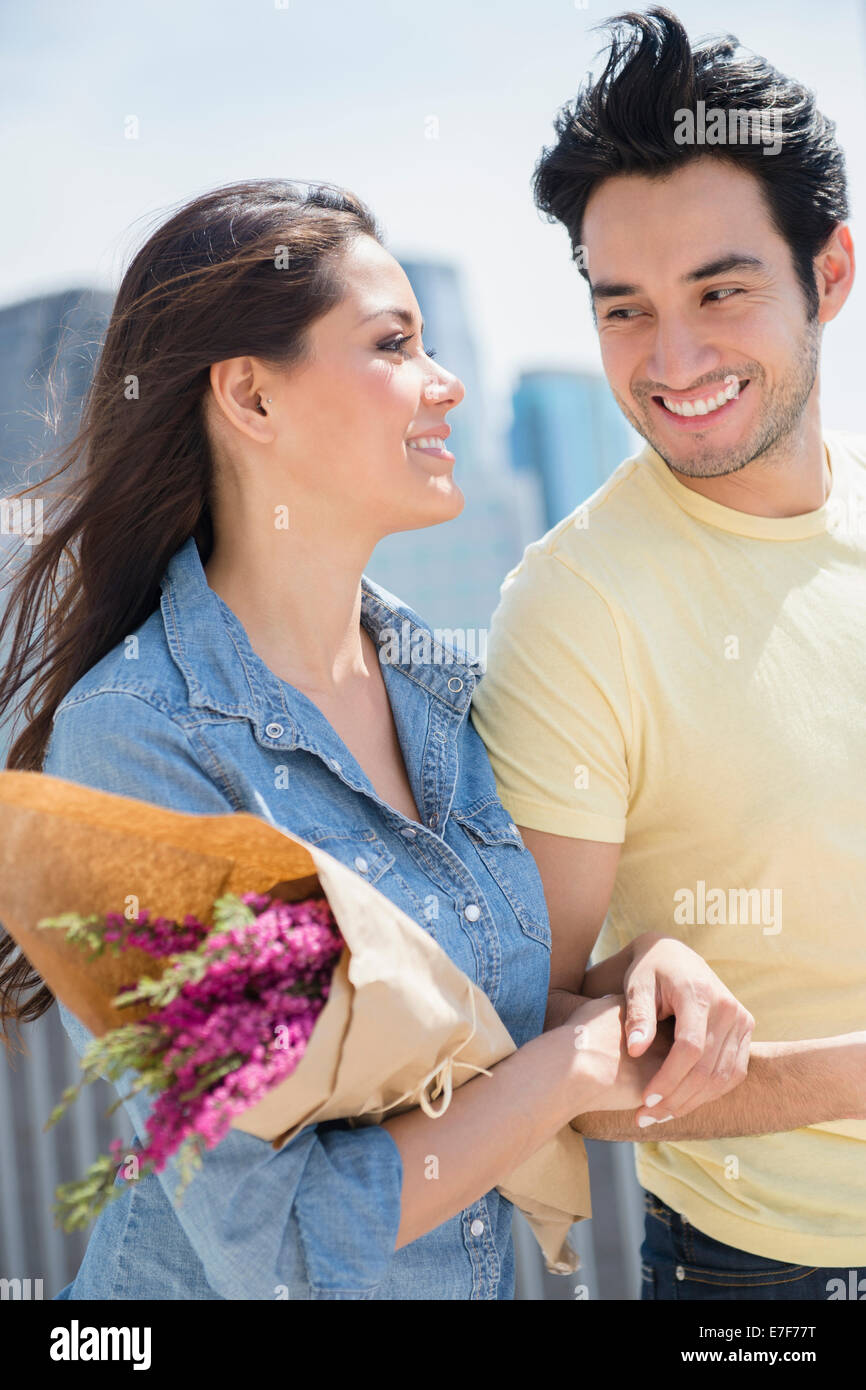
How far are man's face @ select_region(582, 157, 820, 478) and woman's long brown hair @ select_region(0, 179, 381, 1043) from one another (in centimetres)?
46

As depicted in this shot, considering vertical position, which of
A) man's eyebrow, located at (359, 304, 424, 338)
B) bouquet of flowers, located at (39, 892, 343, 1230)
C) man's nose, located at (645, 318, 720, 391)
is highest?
man's eyebrow, located at (359, 304, 424, 338)

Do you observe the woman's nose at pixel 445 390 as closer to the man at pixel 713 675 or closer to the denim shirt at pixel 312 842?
the man at pixel 713 675

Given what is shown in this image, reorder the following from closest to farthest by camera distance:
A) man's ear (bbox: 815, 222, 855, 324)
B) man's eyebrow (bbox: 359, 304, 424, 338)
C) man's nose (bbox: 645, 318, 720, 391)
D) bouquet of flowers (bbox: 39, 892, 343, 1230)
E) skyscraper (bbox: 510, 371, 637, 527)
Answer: bouquet of flowers (bbox: 39, 892, 343, 1230)
man's eyebrow (bbox: 359, 304, 424, 338)
man's nose (bbox: 645, 318, 720, 391)
man's ear (bbox: 815, 222, 855, 324)
skyscraper (bbox: 510, 371, 637, 527)

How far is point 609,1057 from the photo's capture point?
1.61m

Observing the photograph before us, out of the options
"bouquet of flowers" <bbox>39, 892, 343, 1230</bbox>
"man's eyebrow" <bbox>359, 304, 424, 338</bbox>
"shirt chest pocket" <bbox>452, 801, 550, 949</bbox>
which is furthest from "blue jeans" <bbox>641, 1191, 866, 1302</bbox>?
"man's eyebrow" <bbox>359, 304, 424, 338</bbox>

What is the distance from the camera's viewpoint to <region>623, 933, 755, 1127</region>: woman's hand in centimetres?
161

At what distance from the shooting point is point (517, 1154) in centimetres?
153

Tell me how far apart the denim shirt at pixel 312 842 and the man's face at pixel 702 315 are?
0.57 metres

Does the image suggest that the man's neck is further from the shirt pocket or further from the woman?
the shirt pocket

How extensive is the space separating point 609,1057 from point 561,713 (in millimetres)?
498

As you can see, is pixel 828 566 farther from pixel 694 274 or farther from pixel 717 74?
pixel 717 74

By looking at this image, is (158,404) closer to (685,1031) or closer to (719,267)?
(719,267)

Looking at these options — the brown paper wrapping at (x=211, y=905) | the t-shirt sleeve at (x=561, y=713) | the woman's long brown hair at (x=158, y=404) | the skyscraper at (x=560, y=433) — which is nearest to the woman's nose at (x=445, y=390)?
the woman's long brown hair at (x=158, y=404)
